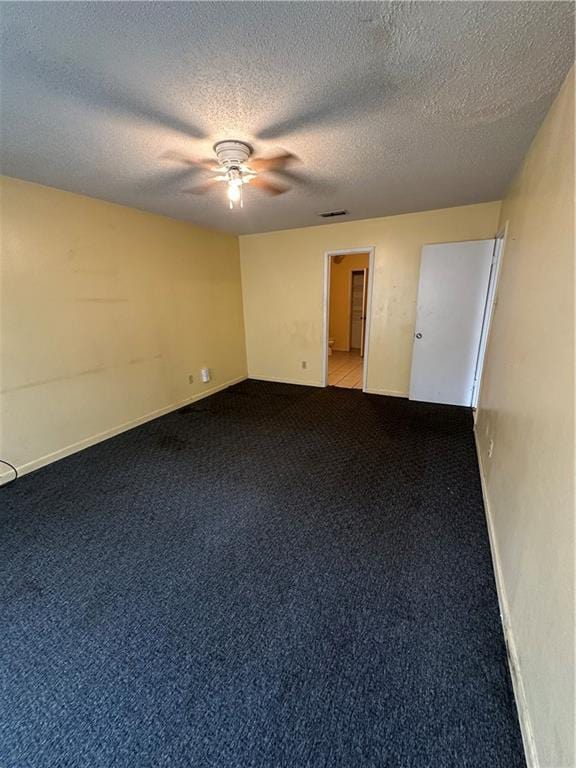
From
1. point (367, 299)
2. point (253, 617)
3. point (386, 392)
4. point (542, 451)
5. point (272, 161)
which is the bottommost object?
point (253, 617)

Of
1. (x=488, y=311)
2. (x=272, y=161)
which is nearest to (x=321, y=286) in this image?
(x=488, y=311)

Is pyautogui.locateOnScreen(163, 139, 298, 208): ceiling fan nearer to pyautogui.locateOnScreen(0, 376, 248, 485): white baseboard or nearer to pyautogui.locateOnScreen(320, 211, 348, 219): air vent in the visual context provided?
pyautogui.locateOnScreen(320, 211, 348, 219): air vent

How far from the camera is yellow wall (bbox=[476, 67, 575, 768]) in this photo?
2.82ft

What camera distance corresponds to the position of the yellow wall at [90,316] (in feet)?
7.99

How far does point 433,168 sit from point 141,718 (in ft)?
11.1

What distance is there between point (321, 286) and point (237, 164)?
2.55 metres

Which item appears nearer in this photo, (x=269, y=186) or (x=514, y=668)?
(x=514, y=668)

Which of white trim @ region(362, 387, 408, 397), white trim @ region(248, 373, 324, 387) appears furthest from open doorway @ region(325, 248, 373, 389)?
white trim @ region(362, 387, 408, 397)

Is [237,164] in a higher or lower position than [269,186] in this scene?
lower

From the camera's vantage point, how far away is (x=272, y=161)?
209 cm

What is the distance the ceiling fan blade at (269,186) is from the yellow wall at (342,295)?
408 cm

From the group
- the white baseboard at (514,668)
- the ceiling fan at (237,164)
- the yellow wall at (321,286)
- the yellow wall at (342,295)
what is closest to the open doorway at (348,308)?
the yellow wall at (342,295)

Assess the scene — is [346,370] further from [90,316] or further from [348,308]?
[90,316]

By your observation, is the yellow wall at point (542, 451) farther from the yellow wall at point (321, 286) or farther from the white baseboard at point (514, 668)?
the yellow wall at point (321, 286)
